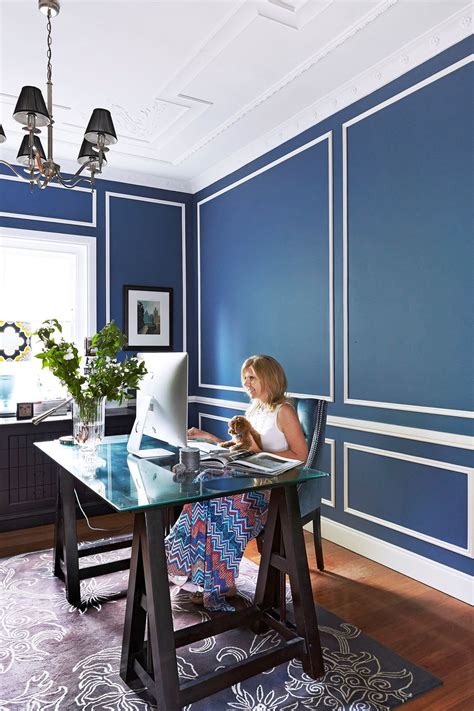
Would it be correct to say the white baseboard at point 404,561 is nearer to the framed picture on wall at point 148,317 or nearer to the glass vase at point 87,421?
the glass vase at point 87,421

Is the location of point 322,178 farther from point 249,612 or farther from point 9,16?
point 249,612

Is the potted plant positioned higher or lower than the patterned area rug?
higher

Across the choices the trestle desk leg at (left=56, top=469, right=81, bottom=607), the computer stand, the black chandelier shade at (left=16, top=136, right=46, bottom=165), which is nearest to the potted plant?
the computer stand

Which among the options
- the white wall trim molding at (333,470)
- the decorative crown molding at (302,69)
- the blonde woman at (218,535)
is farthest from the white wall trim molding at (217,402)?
the decorative crown molding at (302,69)

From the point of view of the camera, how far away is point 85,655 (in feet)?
7.17

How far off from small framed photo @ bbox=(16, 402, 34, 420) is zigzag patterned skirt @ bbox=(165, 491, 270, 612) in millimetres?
2027

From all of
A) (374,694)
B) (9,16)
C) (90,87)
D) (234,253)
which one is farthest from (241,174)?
(374,694)

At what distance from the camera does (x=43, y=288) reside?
4574 millimetres

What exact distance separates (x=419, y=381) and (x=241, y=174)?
8.26 ft

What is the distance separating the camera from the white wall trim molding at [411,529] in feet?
8.57

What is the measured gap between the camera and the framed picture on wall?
4902mm

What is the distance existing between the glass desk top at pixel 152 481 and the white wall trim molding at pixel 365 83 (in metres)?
2.31

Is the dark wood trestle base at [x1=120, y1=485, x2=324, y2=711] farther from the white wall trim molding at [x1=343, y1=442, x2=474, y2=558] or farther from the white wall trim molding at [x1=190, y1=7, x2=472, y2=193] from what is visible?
the white wall trim molding at [x1=190, y1=7, x2=472, y2=193]

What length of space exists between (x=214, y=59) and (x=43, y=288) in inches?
96.6
